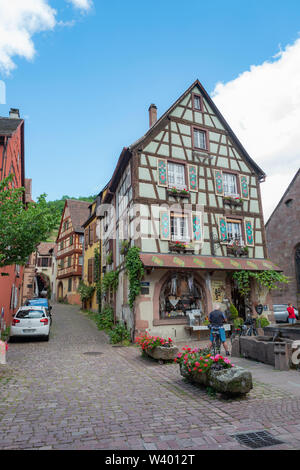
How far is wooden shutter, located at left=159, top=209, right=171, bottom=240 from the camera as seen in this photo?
48.5 ft

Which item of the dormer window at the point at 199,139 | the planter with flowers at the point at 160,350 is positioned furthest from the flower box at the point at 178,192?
the planter with flowers at the point at 160,350

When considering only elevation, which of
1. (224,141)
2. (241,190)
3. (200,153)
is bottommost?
(241,190)

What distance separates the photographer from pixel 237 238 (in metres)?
17.2

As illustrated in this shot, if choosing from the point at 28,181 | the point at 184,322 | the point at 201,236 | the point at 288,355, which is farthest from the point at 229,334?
the point at 28,181

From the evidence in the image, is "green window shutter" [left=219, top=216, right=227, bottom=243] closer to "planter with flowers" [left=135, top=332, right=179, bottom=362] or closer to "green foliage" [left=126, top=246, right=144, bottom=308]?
"green foliage" [left=126, top=246, right=144, bottom=308]

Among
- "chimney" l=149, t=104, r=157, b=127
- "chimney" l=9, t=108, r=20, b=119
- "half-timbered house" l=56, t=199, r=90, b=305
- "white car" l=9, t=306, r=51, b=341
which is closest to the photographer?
"white car" l=9, t=306, r=51, b=341

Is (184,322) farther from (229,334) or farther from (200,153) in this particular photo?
(200,153)

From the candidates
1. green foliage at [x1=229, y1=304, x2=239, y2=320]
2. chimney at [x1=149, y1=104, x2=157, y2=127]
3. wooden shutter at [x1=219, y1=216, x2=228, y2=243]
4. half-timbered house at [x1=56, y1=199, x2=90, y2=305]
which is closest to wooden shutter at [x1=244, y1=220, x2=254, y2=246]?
wooden shutter at [x1=219, y1=216, x2=228, y2=243]

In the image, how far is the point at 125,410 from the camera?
18.3 ft

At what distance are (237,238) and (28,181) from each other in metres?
20.2

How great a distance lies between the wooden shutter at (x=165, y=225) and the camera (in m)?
14.8

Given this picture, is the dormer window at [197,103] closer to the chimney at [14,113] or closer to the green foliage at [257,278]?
the green foliage at [257,278]

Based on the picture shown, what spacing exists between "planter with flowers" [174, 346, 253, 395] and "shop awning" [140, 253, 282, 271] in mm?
6220

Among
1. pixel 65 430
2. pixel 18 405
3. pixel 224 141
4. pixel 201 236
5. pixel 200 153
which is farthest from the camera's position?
pixel 224 141
